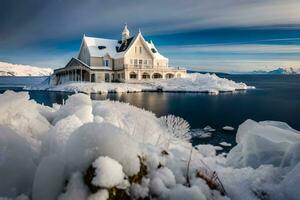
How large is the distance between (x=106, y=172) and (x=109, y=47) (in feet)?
216

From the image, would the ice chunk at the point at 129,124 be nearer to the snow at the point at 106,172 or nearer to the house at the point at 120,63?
the snow at the point at 106,172

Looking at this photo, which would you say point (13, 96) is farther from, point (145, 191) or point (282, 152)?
point (282, 152)

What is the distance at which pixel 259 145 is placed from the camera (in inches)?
227

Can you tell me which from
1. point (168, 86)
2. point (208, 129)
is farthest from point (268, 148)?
point (168, 86)

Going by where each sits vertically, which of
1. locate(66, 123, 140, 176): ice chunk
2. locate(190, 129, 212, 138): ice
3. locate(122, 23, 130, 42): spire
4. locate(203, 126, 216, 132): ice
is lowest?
locate(190, 129, 212, 138): ice

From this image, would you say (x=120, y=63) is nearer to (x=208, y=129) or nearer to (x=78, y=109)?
(x=208, y=129)

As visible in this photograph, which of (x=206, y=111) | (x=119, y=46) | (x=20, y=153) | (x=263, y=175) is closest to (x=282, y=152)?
(x=263, y=175)

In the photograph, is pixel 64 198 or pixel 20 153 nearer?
pixel 64 198

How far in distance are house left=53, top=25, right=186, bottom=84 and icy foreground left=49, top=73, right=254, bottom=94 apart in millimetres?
4100

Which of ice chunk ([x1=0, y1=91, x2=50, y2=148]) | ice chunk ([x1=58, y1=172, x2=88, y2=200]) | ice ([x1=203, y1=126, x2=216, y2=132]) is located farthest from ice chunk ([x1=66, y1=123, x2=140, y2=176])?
ice ([x1=203, y1=126, x2=216, y2=132])

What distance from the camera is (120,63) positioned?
6297cm

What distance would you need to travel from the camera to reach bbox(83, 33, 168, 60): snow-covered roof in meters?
63.9

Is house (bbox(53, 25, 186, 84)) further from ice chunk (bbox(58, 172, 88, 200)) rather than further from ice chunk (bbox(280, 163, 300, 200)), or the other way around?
ice chunk (bbox(58, 172, 88, 200))

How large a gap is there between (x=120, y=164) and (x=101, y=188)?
344 millimetres
